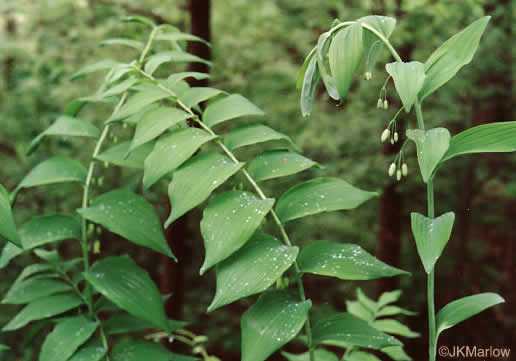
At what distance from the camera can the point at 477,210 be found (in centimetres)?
631

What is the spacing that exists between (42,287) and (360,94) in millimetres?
3703

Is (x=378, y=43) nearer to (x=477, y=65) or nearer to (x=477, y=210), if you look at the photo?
(x=477, y=65)

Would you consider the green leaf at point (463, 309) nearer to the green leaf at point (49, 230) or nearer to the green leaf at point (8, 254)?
the green leaf at point (49, 230)

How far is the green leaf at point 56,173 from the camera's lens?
1141 millimetres

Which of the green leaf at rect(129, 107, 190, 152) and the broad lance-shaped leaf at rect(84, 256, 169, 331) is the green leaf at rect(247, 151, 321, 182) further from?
the broad lance-shaped leaf at rect(84, 256, 169, 331)

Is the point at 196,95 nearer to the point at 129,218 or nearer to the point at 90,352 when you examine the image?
the point at 129,218

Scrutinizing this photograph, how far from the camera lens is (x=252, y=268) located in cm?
85

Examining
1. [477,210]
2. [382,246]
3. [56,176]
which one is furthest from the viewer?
[477,210]

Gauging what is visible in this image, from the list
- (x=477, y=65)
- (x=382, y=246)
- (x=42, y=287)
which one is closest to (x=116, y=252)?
(x=382, y=246)

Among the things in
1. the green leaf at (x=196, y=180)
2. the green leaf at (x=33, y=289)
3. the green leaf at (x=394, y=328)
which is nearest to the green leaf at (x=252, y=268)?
the green leaf at (x=196, y=180)

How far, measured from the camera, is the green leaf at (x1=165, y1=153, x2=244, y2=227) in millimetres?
901

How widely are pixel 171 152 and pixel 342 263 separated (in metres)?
0.46

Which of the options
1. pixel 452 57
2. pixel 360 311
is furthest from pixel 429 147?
pixel 360 311

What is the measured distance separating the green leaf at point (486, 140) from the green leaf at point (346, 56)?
0.24 meters
